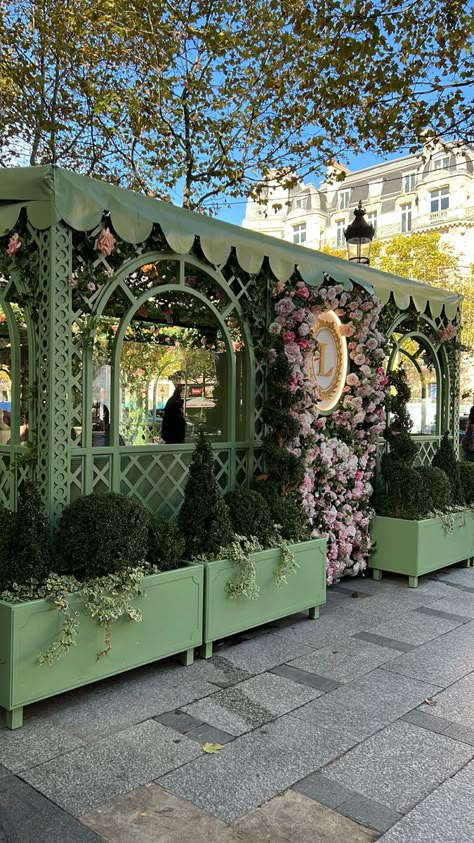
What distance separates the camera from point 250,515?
480 cm

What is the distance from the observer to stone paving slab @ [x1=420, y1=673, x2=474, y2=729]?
353 cm

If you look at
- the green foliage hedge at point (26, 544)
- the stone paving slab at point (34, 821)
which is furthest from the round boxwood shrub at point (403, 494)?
the stone paving slab at point (34, 821)

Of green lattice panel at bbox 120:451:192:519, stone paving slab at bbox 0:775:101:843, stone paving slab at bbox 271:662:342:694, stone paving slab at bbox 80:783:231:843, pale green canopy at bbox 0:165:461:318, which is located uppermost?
pale green canopy at bbox 0:165:461:318

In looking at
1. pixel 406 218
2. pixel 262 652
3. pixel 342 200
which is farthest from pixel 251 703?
pixel 342 200

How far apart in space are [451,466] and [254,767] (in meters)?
5.26

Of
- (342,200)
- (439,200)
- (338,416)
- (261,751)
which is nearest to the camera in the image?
(261,751)

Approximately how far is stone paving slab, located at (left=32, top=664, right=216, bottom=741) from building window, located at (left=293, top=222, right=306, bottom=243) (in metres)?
46.6

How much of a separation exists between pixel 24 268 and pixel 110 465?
56.9 inches

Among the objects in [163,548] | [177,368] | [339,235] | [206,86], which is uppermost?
[339,235]

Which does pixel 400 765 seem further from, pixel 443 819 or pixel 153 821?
pixel 153 821

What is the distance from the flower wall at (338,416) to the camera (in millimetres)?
5508

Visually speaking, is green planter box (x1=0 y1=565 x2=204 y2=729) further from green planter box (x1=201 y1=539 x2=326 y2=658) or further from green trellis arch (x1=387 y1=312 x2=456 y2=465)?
green trellis arch (x1=387 y1=312 x2=456 y2=465)

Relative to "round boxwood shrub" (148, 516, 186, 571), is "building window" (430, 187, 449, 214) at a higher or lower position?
higher

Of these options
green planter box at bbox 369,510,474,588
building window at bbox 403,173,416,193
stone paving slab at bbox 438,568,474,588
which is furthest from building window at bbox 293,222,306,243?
green planter box at bbox 369,510,474,588
